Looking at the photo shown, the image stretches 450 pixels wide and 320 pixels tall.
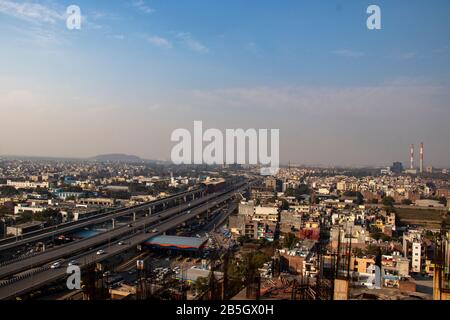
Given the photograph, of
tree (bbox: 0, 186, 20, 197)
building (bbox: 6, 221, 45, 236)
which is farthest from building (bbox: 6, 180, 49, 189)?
building (bbox: 6, 221, 45, 236)

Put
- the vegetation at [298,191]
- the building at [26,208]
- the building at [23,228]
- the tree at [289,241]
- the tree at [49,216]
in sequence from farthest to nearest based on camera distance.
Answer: the vegetation at [298,191]
the building at [26,208]
the tree at [49,216]
the building at [23,228]
the tree at [289,241]

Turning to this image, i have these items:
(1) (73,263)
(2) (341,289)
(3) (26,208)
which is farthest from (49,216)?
(2) (341,289)

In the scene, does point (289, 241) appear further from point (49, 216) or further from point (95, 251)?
point (49, 216)

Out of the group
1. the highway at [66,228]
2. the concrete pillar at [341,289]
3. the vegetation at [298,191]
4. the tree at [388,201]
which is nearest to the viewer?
the concrete pillar at [341,289]

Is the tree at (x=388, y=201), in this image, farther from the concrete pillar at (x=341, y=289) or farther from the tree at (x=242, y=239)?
the concrete pillar at (x=341, y=289)

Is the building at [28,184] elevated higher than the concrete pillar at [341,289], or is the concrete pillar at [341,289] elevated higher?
the concrete pillar at [341,289]

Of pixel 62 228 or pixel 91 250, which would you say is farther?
pixel 62 228

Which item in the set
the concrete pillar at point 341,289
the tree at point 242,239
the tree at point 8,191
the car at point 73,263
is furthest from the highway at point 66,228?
the concrete pillar at point 341,289

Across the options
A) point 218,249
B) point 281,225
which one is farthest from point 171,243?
point 281,225

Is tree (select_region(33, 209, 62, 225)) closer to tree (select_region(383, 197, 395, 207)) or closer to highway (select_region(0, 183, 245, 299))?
highway (select_region(0, 183, 245, 299))

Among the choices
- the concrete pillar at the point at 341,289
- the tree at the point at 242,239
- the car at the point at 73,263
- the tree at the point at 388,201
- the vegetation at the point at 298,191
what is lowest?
the tree at the point at 242,239
